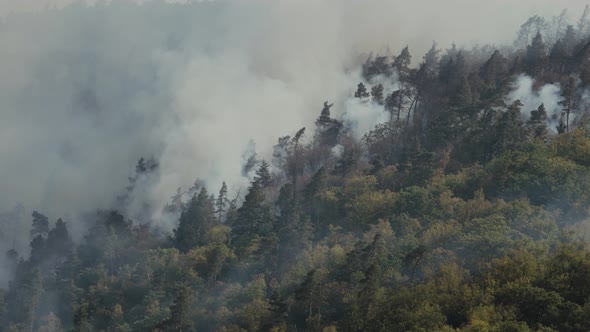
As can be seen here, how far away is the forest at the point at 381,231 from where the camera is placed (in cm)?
4806

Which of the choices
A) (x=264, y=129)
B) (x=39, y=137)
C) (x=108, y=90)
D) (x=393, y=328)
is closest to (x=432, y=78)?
(x=264, y=129)

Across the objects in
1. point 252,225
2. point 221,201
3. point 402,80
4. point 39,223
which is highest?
point 402,80

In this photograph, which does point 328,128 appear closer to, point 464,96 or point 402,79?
point 402,79

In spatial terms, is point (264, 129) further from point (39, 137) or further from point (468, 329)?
point (468, 329)

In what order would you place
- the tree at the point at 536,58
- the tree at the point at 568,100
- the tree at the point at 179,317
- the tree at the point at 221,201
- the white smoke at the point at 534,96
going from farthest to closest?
the tree at the point at 536,58, the white smoke at the point at 534,96, the tree at the point at 221,201, the tree at the point at 568,100, the tree at the point at 179,317

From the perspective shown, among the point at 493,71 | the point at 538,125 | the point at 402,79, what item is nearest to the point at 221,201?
the point at 402,79

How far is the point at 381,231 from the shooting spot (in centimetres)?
6209

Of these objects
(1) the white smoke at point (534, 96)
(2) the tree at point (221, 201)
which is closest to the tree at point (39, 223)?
(2) the tree at point (221, 201)

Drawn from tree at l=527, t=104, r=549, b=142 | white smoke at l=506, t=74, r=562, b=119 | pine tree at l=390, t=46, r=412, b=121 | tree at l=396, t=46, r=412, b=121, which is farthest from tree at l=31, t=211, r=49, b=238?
tree at l=527, t=104, r=549, b=142

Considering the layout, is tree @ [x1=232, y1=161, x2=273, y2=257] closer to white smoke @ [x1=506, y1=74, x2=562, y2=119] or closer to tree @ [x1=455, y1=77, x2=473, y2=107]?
tree @ [x1=455, y1=77, x2=473, y2=107]

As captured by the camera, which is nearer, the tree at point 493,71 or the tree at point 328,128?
the tree at point 493,71

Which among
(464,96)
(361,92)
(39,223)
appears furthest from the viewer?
(39,223)

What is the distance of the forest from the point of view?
48062 mm

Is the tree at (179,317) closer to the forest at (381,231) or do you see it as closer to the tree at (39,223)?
the forest at (381,231)
